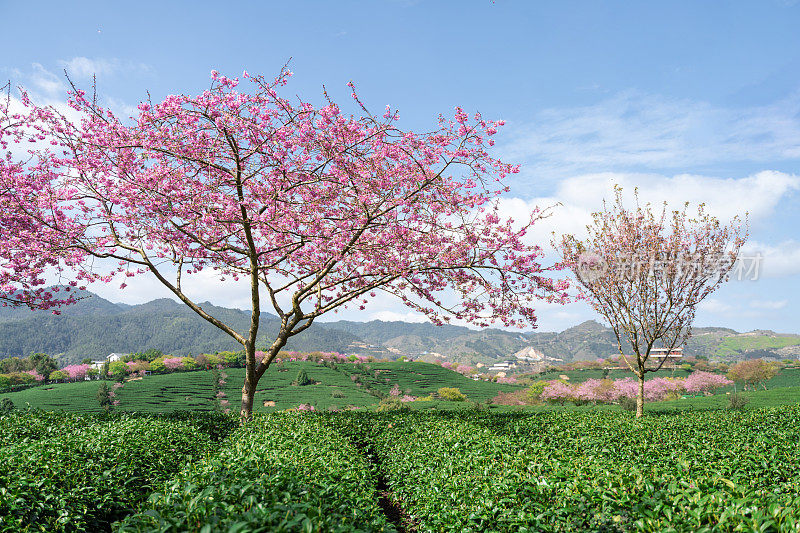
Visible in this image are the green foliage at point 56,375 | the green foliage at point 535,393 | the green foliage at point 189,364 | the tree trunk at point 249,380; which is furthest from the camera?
the green foliage at point 189,364

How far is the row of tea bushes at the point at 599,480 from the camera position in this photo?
3.98m

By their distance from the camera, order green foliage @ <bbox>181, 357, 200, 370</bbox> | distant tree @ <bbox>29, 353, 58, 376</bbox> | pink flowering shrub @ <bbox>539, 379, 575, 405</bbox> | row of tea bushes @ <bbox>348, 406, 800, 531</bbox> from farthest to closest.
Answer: green foliage @ <bbox>181, 357, 200, 370</bbox>
distant tree @ <bbox>29, 353, 58, 376</bbox>
pink flowering shrub @ <bbox>539, 379, 575, 405</bbox>
row of tea bushes @ <bbox>348, 406, 800, 531</bbox>

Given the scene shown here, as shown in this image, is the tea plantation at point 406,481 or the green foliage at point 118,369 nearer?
the tea plantation at point 406,481

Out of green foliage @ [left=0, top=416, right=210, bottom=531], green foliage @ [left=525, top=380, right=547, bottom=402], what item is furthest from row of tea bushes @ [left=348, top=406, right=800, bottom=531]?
green foliage @ [left=525, top=380, right=547, bottom=402]

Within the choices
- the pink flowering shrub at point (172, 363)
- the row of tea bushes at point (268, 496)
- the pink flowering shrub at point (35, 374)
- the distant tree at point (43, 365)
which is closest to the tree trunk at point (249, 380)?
the row of tea bushes at point (268, 496)

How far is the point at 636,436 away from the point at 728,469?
3.88 metres

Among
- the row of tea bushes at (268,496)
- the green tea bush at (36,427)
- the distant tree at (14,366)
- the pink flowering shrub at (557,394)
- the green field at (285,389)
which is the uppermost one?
the row of tea bushes at (268,496)

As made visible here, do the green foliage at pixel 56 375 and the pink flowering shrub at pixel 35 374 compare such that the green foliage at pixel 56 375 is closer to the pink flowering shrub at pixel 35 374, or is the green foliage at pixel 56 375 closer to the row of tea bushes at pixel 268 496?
the pink flowering shrub at pixel 35 374

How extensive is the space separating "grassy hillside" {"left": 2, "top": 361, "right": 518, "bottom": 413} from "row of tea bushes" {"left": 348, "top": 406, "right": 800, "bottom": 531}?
89.5 ft

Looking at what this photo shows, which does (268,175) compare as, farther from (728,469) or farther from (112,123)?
(728,469)

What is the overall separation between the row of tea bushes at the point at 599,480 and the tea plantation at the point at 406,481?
0.08ft

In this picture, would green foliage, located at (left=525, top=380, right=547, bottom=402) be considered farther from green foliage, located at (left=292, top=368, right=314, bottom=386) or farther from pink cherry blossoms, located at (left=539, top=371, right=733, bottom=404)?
green foliage, located at (left=292, top=368, right=314, bottom=386)

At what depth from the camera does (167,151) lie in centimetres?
1223

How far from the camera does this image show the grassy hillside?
4897 cm
